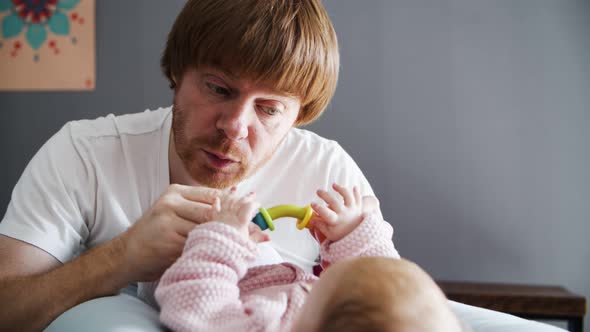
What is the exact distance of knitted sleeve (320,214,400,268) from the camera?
0.90 metres

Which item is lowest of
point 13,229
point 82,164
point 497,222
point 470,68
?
point 497,222

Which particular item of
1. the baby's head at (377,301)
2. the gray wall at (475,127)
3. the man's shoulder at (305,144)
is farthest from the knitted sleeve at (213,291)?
the gray wall at (475,127)

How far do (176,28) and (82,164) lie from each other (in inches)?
16.4

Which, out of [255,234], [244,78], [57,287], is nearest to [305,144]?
[244,78]

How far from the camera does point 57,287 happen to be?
37.9 inches

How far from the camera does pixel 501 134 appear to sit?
2.19 meters

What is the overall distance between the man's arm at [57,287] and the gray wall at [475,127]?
1.42m

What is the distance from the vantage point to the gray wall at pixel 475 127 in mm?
2168

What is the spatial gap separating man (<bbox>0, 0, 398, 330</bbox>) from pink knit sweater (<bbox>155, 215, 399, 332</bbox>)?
0.14m

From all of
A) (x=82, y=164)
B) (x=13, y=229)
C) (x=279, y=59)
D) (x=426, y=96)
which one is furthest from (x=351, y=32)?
(x=13, y=229)

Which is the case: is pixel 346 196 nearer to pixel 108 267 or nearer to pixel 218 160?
pixel 218 160

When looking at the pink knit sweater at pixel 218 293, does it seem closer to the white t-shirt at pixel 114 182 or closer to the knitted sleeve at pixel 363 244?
the knitted sleeve at pixel 363 244

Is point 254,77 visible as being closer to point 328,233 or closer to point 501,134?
point 328,233

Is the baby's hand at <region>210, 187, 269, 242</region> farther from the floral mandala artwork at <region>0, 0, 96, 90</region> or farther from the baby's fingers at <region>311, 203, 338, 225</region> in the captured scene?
the floral mandala artwork at <region>0, 0, 96, 90</region>
